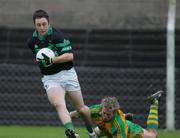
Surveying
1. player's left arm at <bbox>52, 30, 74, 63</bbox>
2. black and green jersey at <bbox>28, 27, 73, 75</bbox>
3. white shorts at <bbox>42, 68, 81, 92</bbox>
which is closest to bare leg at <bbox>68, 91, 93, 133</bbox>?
white shorts at <bbox>42, 68, 81, 92</bbox>

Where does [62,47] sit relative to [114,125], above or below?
above

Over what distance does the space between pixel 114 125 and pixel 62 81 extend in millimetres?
872

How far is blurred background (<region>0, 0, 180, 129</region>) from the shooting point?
40.9 feet

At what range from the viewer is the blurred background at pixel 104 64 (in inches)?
490

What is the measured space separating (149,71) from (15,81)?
7.48 ft

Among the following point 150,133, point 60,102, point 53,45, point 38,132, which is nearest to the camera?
point 60,102

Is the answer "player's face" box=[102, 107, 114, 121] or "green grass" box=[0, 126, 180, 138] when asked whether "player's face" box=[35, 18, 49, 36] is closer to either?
"player's face" box=[102, 107, 114, 121]

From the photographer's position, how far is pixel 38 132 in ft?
36.4

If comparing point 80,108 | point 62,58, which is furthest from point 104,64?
point 62,58

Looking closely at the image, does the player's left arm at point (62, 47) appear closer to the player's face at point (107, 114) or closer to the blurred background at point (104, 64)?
the player's face at point (107, 114)

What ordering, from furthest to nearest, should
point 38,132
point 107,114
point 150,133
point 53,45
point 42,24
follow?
point 38,132 < point 150,133 < point 53,45 < point 42,24 < point 107,114

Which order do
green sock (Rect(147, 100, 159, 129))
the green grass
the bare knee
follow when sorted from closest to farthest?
1. the bare knee
2. green sock (Rect(147, 100, 159, 129))
3. the green grass

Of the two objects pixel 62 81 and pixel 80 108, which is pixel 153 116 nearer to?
pixel 80 108

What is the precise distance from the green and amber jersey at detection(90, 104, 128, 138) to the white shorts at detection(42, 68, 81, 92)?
0.48 metres
